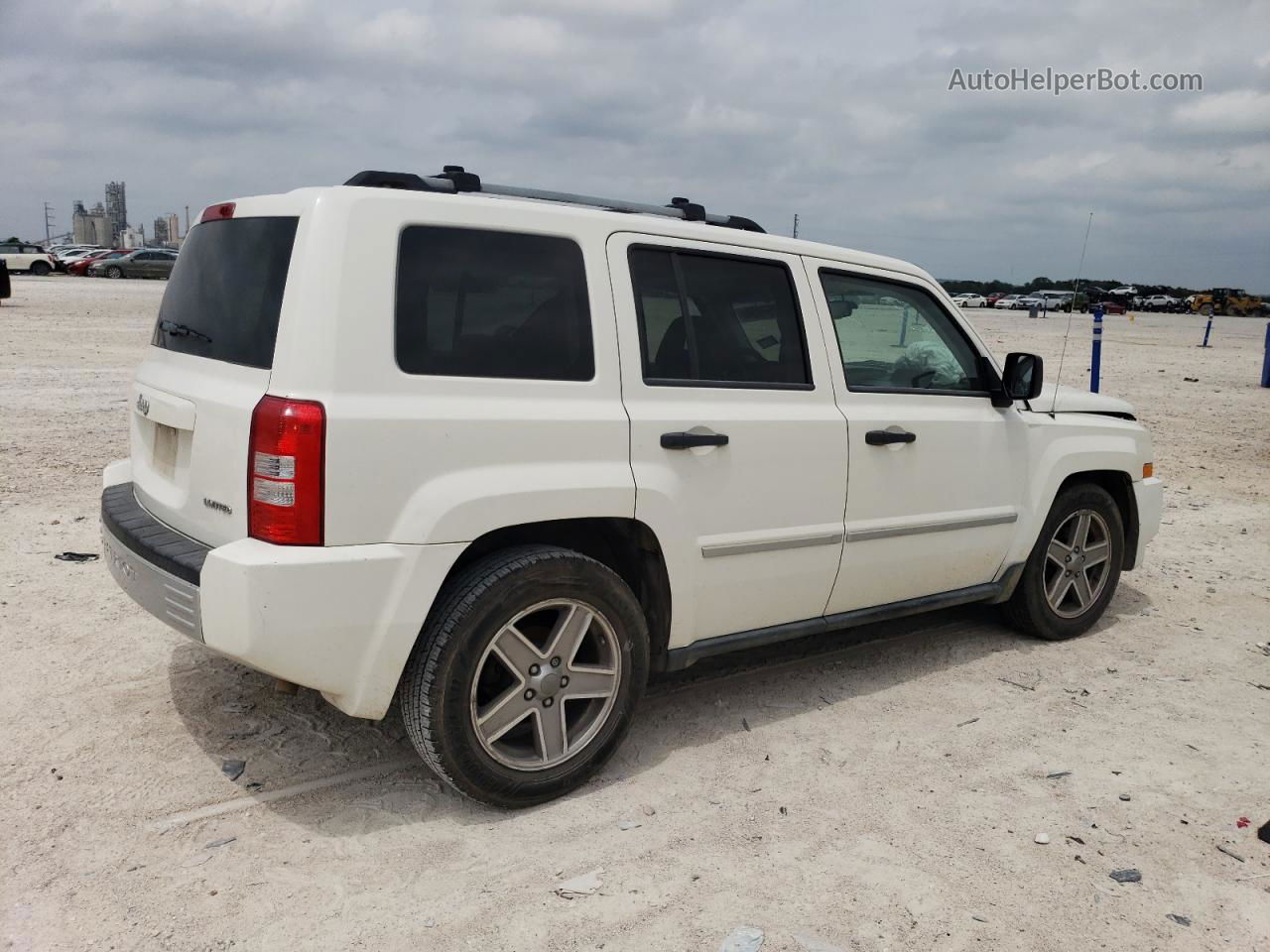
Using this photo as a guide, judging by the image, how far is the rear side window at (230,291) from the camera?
3.16 meters

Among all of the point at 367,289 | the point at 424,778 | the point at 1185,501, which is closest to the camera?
the point at 367,289

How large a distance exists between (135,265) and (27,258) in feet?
13.8

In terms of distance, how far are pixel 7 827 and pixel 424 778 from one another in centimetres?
126

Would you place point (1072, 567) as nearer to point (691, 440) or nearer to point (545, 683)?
point (691, 440)

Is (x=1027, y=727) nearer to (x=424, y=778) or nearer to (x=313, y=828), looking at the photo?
(x=424, y=778)

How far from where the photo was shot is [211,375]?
3348mm

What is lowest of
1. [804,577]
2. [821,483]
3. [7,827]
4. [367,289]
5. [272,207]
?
[7,827]

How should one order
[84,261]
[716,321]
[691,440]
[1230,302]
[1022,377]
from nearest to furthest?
[691,440] < [716,321] < [1022,377] < [84,261] < [1230,302]

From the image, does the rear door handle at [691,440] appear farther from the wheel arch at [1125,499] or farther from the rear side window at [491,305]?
the wheel arch at [1125,499]

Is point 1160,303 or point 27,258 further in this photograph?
point 1160,303

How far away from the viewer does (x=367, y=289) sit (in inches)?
120

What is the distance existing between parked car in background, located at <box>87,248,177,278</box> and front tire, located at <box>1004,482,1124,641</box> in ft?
→ 156

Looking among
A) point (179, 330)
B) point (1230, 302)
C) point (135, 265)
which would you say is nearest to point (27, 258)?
point (135, 265)

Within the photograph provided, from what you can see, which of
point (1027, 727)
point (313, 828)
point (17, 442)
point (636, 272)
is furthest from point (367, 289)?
point (17, 442)
